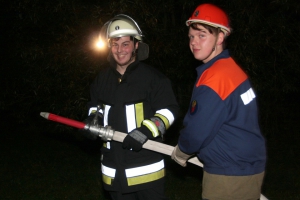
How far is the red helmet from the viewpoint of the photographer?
2922mm

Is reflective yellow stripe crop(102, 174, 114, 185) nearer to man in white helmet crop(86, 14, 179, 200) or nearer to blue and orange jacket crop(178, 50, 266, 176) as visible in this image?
man in white helmet crop(86, 14, 179, 200)

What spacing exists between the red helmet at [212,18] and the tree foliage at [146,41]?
366 cm

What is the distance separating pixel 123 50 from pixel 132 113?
1.71 ft

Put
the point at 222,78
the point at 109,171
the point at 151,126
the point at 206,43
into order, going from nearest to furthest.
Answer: the point at 222,78 → the point at 206,43 → the point at 151,126 → the point at 109,171

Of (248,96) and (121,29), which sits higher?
(121,29)

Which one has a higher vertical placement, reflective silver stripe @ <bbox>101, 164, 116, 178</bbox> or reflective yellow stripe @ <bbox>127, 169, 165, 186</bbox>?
reflective silver stripe @ <bbox>101, 164, 116, 178</bbox>

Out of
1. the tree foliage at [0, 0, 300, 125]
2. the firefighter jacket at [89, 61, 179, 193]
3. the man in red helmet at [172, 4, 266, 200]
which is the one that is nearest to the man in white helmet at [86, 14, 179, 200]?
the firefighter jacket at [89, 61, 179, 193]

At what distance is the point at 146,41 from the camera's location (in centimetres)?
697

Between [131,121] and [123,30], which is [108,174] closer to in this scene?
[131,121]

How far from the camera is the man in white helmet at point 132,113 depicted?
3668mm

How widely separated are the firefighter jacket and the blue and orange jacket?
2.60 feet

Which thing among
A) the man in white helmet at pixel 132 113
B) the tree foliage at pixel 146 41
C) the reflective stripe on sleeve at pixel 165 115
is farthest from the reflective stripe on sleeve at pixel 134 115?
the tree foliage at pixel 146 41

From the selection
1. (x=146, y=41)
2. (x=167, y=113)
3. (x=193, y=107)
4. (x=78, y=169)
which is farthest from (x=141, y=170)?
(x=78, y=169)

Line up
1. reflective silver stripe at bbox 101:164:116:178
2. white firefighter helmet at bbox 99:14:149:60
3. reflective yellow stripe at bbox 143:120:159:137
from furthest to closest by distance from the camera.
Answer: white firefighter helmet at bbox 99:14:149:60 → reflective silver stripe at bbox 101:164:116:178 → reflective yellow stripe at bbox 143:120:159:137
